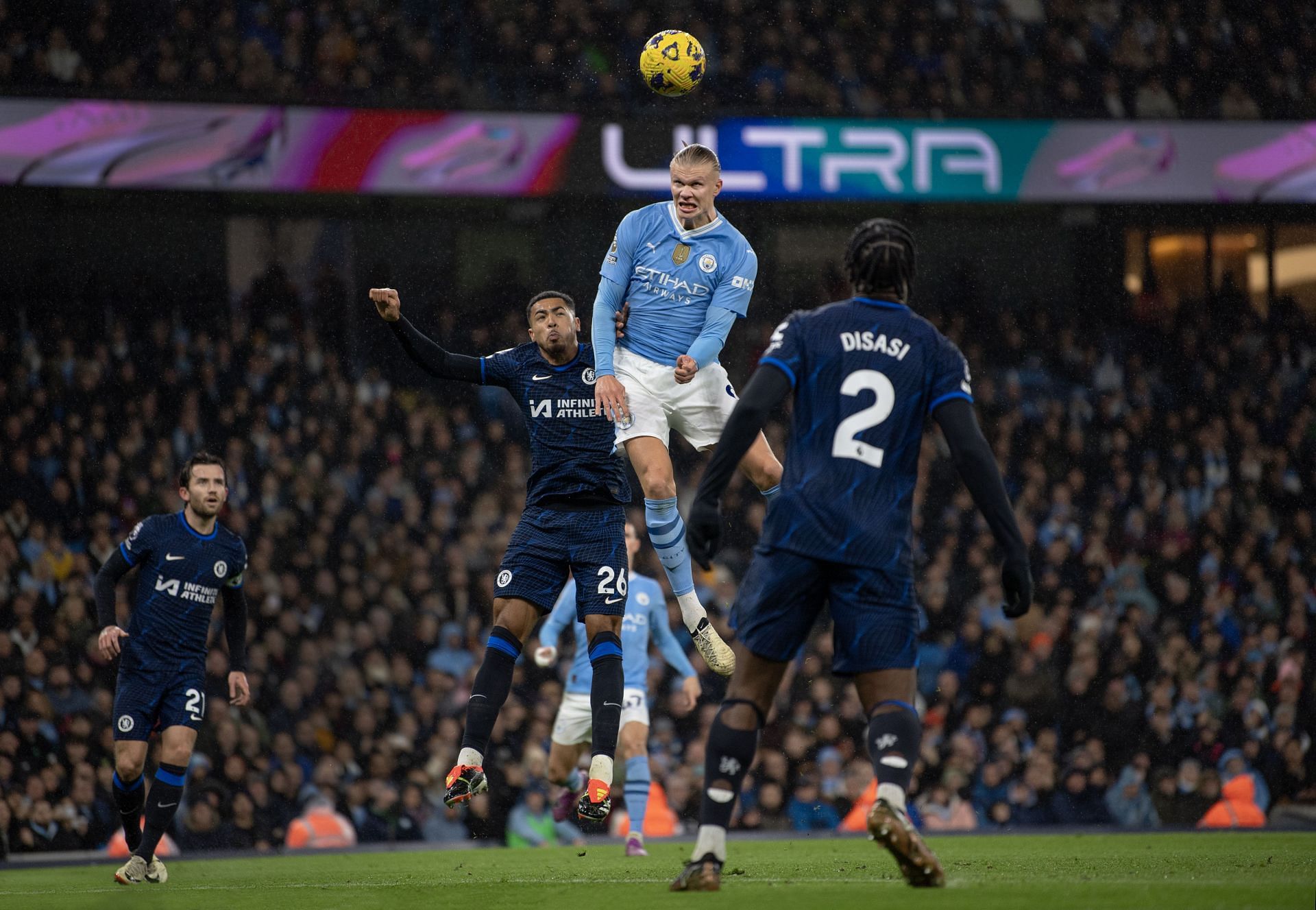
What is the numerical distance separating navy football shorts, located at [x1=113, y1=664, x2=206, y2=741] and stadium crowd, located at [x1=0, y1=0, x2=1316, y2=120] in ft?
33.4

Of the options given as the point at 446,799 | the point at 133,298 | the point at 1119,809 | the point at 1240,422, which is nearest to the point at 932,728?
the point at 1119,809

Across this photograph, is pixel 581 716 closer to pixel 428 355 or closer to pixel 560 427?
pixel 560 427

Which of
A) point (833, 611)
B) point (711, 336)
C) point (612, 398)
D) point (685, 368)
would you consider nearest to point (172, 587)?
point (612, 398)

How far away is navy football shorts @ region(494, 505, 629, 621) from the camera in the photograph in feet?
27.1

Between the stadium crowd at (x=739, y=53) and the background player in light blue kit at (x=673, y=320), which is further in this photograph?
the stadium crowd at (x=739, y=53)

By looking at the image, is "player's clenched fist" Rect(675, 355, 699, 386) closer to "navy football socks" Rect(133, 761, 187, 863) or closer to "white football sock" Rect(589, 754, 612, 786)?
"white football sock" Rect(589, 754, 612, 786)

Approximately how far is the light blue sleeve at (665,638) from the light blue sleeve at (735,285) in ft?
14.1

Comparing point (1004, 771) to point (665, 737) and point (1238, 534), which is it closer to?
point (665, 737)

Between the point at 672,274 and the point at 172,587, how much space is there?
4.00m

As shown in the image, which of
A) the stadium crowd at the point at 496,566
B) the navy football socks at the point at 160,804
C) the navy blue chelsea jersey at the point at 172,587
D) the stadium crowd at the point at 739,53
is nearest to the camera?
the navy football socks at the point at 160,804

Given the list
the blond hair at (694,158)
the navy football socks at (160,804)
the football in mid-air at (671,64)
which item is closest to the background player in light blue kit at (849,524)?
the blond hair at (694,158)

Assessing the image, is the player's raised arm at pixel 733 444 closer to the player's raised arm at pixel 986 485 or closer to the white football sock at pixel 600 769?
the player's raised arm at pixel 986 485

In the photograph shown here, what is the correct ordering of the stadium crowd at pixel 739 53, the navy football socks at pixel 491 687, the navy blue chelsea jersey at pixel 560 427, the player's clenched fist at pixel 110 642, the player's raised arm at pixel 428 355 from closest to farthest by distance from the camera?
1. the navy football socks at pixel 491 687
2. the player's raised arm at pixel 428 355
3. the navy blue chelsea jersey at pixel 560 427
4. the player's clenched fist at pixel 110 642
5. the stadium crowd at pixel 739 53

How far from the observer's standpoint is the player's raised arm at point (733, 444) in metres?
5.68
